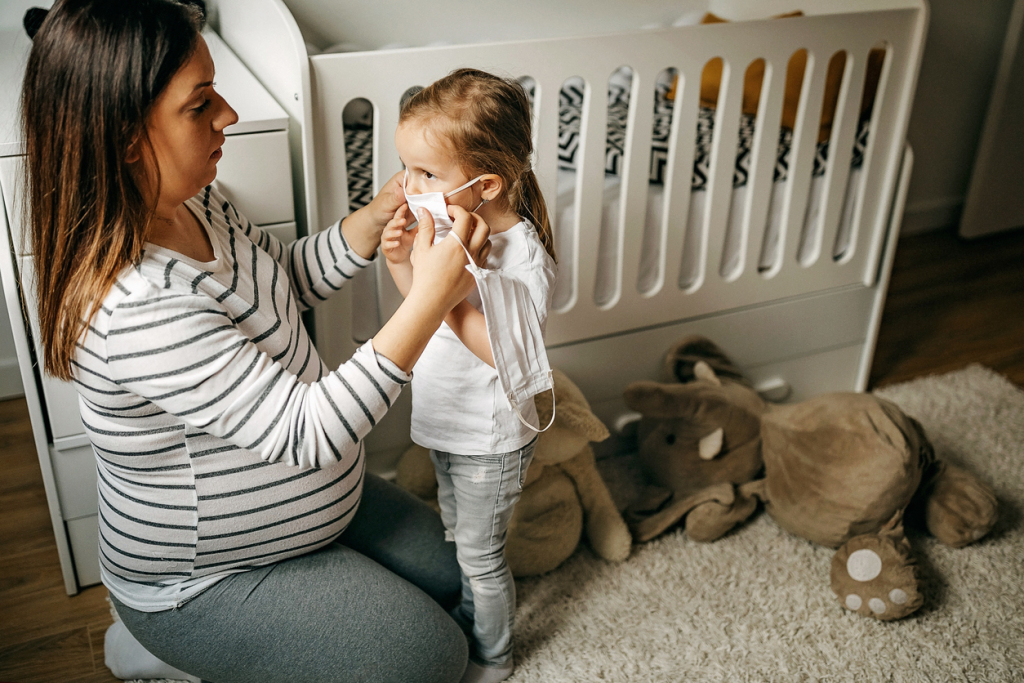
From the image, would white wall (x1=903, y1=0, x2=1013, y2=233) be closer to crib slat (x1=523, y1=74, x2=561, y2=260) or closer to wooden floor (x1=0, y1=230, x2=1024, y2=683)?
wooden floor (x1=0, y1=230, x2=1024, y2=683)

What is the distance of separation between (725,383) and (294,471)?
0.93 m

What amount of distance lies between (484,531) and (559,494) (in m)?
0.33

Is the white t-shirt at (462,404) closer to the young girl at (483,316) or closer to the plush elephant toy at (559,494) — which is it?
the young girl at (483,316)

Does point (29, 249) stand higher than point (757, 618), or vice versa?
point (29, 249)

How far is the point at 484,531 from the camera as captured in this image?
1101mm

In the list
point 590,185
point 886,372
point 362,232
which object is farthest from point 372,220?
point 886,372

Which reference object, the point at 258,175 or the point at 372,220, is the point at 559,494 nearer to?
the point at 372,220

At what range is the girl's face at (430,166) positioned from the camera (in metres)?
0.92

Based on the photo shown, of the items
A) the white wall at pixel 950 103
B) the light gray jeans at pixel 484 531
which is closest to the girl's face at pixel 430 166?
the light gray jeans at pixel 484 531

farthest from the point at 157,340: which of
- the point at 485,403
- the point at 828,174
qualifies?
the point at 828,174

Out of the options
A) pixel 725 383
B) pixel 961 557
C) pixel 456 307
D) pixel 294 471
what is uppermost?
pixel 456 307

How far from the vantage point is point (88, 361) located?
819mm

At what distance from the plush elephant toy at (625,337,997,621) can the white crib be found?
154 millimetres

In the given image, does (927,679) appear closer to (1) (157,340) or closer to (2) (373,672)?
(2) (373,672)
